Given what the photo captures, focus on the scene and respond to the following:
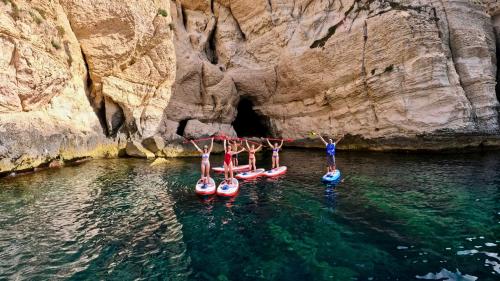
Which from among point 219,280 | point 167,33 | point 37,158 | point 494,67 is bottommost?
point 219,280

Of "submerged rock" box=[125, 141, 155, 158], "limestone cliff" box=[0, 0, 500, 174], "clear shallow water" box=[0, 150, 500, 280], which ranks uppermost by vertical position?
"limestone cliff" box=[0, 0, 500, 174]

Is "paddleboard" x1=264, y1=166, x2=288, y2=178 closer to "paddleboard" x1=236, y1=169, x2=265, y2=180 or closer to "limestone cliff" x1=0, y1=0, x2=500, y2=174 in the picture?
"paddleboard" x1=236, y1=169, x2=265, y2=180

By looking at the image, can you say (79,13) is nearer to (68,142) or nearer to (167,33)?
(167,33)

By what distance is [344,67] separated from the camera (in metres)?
32.2

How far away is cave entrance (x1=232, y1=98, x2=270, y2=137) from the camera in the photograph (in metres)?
46.3

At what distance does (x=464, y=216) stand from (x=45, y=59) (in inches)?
992

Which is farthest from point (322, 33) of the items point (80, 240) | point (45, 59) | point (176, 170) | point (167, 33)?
point (80, 240)

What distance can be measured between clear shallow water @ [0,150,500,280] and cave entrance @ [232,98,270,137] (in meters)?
29.2

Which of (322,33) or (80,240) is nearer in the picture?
(80,240)

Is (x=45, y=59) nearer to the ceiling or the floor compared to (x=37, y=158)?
nearer to the ceiling

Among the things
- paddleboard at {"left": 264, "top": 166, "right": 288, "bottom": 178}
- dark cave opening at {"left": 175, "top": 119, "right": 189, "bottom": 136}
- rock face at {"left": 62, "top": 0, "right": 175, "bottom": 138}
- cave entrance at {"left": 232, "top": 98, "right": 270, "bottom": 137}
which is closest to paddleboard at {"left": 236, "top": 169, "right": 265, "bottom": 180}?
paddleboard at {"left": 264, "top": 166, "right": 288, "bottom": 178}

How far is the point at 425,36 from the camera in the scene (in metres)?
27.8

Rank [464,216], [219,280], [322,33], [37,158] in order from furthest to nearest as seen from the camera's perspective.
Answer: [322,33] < [37,158] < [464,216] < [219,280]

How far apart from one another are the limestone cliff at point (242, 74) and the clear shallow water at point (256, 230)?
835 centimetres
